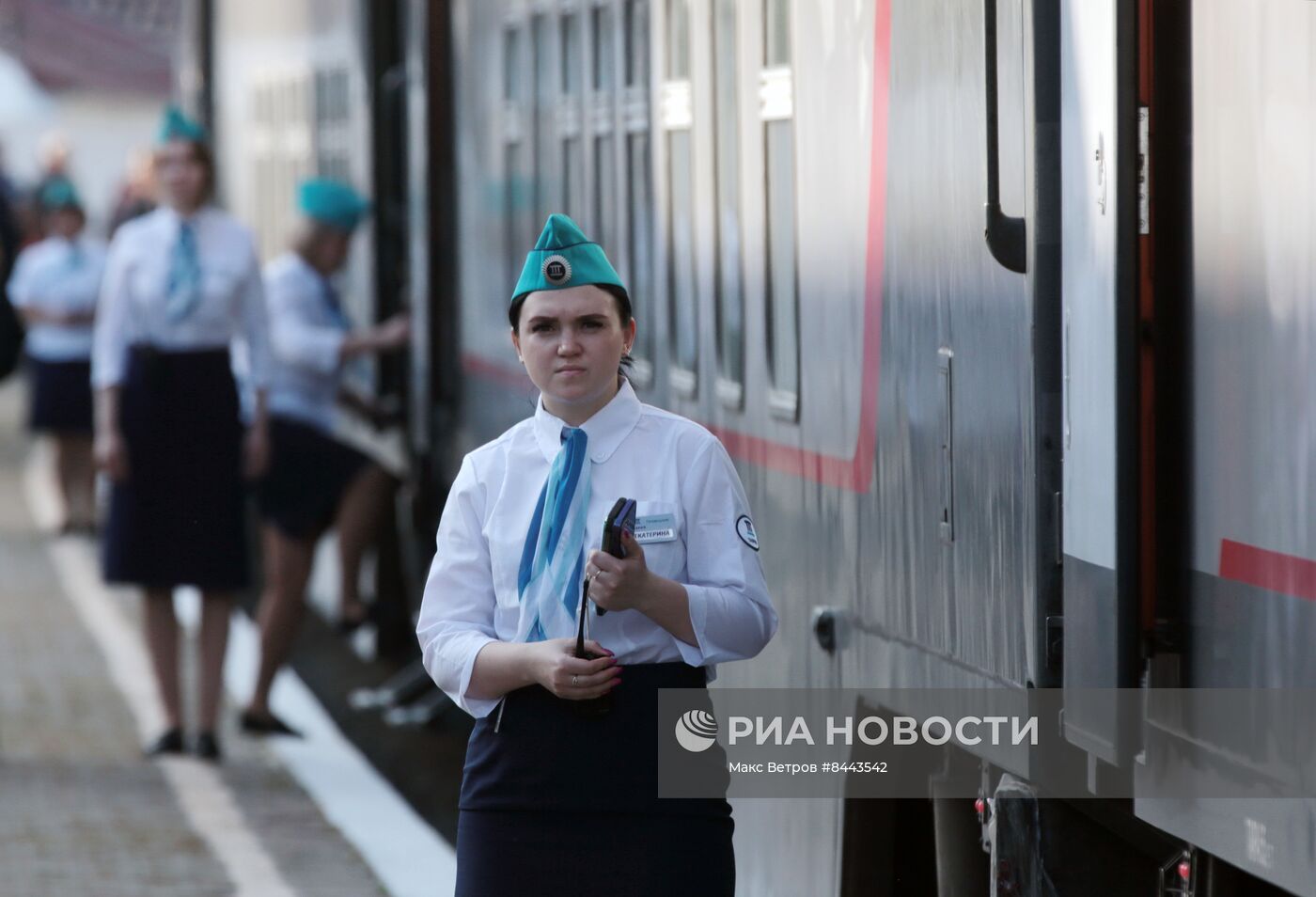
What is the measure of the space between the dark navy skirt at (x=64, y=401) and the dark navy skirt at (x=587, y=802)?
13.4 m

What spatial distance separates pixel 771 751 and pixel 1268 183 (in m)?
2.50

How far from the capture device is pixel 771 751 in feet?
18.2

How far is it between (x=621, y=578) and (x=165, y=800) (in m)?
5.17

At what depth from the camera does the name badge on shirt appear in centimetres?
402

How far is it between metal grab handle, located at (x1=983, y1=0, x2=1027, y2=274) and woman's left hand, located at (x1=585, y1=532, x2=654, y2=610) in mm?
711

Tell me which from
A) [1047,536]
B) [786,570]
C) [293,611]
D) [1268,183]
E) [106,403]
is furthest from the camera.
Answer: [293,611]

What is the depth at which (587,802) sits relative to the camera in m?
4.02

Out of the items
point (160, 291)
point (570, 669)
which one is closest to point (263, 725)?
point (160, 291)

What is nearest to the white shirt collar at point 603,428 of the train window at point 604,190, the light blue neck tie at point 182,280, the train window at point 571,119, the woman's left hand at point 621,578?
the woman's left hand at point 621,578

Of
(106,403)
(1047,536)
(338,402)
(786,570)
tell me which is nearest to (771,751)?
(786,570)

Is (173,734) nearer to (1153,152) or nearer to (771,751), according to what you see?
(771,751)

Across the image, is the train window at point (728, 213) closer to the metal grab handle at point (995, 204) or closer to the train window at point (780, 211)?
the train window at point (780, 211)

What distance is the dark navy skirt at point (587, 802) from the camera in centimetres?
402

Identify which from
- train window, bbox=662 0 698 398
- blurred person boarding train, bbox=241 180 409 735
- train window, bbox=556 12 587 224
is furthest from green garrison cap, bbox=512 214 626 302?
blurred person boarding train, bbox=241 180 409 735
